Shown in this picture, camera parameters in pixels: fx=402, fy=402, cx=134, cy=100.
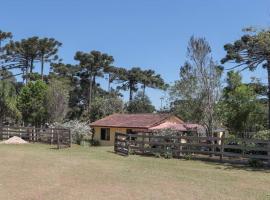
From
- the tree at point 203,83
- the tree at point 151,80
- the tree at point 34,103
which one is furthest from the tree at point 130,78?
the tree at point 203,83

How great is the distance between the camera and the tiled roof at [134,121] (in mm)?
34897

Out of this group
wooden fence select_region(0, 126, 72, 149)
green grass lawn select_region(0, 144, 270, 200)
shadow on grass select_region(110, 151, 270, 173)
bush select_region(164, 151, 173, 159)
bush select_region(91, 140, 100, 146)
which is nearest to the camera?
green grass lawn select_region(0, 144, 270, 200)

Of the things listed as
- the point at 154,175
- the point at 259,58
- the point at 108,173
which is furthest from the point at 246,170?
the point at 259,58

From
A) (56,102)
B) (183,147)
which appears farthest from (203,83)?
(56,102)

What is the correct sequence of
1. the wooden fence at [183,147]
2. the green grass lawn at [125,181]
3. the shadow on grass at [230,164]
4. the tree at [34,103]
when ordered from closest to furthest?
1. the green grass lawn at [125,181]
2. the shadow on grass at [230,164]
3. the wooden fence at [183,147]
4. the tree at [34,103]

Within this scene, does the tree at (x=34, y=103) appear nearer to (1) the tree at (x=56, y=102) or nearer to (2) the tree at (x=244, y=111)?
(1) the tree at (x=56, y=102)

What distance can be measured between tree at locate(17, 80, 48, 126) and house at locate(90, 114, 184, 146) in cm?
816

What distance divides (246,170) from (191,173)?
2861 mm

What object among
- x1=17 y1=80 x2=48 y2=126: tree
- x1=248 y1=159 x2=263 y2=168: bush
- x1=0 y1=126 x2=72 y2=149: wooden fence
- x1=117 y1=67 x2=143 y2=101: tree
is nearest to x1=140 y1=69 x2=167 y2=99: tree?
x1=117 y1=67 x2=143 y2=101: tree

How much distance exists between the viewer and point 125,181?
12.1 meters

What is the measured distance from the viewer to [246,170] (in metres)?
15.9

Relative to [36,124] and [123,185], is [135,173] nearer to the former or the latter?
[123,185]

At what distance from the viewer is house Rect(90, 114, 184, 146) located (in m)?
34.9

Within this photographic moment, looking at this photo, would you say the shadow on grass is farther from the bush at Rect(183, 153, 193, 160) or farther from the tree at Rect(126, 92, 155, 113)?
the tree at Rect(126, 92, 155, 113)
